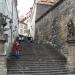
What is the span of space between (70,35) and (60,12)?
5.82 metres

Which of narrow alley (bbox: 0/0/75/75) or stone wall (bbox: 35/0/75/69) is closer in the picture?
narrow alley (bbox: 0/0/75/75)

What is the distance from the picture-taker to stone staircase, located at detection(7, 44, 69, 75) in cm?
1989

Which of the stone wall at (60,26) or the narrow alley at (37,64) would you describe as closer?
the narrow alley at (37,64)

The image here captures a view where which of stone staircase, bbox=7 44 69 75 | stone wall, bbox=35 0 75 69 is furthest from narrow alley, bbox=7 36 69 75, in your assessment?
stone wall, bbox=35 0 75 69

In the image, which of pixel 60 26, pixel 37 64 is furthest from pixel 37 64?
pixel 60 26

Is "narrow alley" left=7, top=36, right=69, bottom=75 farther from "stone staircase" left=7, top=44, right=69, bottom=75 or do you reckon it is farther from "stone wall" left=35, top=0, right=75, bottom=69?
"stone wall" left=35, top=0, right=75, bottom=69

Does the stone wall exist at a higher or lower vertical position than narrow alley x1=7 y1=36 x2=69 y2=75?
higher

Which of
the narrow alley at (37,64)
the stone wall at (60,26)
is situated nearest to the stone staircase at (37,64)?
the narrow alley at (37,64)

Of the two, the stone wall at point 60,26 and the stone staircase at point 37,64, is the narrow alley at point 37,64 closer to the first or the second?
the stone staircase at point 37,64

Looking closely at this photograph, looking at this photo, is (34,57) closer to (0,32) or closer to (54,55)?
(54,55)

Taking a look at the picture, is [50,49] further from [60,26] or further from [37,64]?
[37,64]

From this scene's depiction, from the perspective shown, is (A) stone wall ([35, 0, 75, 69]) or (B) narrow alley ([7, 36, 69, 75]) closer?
(B) narrow alley ([7, 36, 69, 75])

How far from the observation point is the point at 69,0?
2467cm

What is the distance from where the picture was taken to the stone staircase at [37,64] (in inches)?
783
